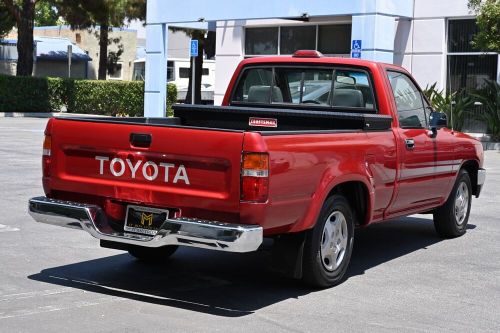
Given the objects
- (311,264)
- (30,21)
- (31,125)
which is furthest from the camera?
(30,21)

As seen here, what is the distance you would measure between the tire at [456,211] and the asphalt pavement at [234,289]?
144mm

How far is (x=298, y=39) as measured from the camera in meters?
29.5

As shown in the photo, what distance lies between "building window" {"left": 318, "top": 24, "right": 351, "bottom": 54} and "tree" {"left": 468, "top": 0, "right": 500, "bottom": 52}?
6541mm

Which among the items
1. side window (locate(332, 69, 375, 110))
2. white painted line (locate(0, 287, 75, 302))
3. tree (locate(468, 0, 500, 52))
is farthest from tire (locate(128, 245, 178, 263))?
tree (locate(468, 0, 500, 52))

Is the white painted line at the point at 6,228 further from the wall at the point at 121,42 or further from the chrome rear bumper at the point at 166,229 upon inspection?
the wall at the point at 121,42

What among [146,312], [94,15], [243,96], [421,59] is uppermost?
[94,15]

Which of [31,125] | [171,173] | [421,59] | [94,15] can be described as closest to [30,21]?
[94,15]

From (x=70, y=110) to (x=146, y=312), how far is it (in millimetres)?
33388

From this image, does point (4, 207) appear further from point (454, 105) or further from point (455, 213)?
point (454, 105)

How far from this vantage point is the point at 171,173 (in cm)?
631

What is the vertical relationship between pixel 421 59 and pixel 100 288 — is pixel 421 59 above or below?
above

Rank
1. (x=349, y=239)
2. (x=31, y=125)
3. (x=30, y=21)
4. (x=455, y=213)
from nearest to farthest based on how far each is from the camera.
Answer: (x=349, y=239), (x=455, y=213), (x=31, y=125), (x=30, y=21)

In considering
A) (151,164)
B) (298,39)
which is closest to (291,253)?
(151,164)

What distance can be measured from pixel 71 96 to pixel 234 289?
32.4 meters
